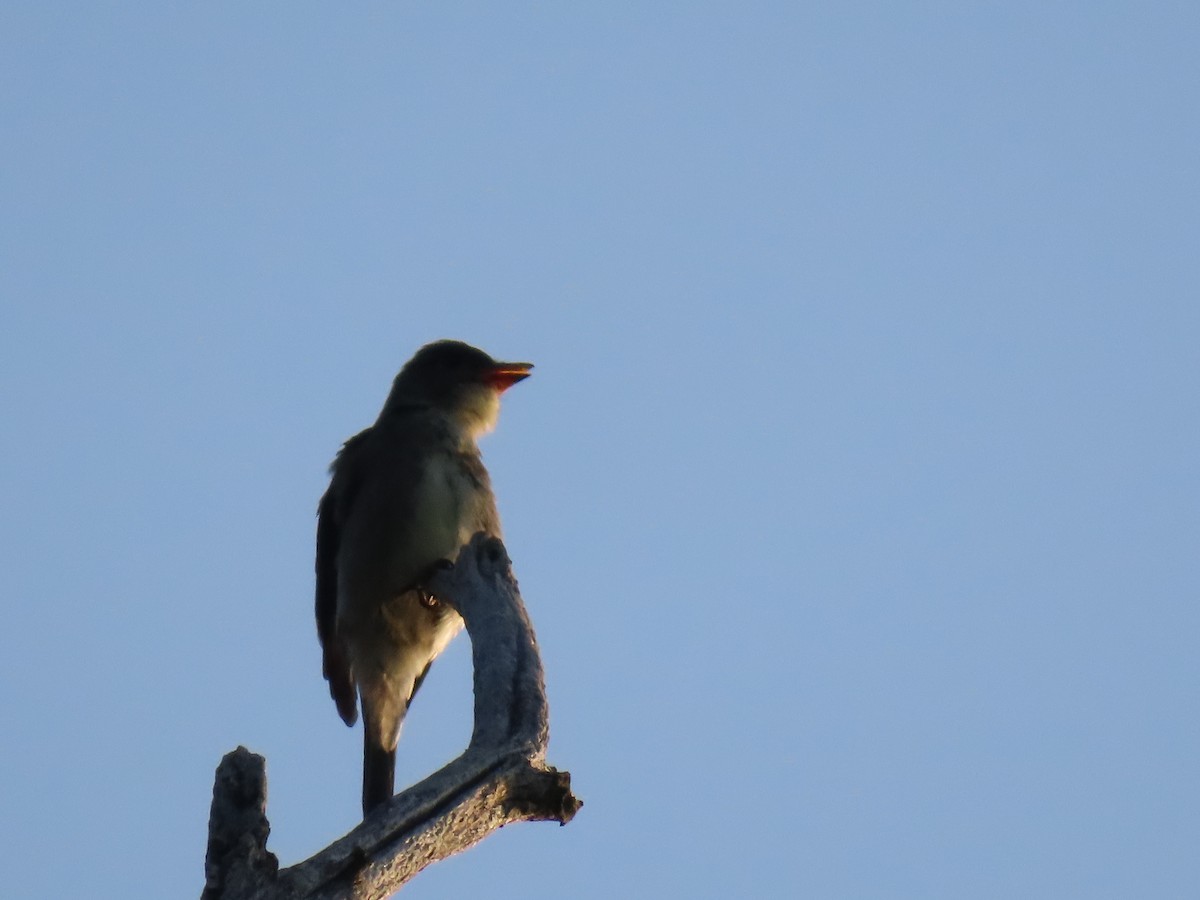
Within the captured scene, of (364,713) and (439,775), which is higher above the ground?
(364,713)

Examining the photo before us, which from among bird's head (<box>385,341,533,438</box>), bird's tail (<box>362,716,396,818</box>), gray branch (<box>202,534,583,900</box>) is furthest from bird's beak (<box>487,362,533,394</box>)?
gray branch (<box>202,534,583,900</box>)

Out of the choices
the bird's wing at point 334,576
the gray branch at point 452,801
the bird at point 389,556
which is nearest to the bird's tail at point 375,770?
the bird at point 389,556

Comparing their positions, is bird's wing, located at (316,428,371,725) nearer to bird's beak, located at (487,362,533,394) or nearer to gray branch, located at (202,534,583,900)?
bird's beak, located at (487,362,533,394)

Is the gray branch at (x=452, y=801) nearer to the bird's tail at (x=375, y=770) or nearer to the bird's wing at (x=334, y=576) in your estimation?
the bird's tail at (x=375, y=770)

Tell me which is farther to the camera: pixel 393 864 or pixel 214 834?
pixel 393 864

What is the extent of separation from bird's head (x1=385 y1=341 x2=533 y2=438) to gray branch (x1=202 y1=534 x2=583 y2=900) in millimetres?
3229

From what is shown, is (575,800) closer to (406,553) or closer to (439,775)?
(439,775)

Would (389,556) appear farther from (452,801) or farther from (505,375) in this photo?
(452,801)

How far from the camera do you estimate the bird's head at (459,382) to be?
831 cm

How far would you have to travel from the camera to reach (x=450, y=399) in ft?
27.2

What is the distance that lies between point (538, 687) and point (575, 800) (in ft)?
1.48

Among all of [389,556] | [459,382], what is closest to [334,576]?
[389,556]

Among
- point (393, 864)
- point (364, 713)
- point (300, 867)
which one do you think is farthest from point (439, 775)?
point (364, 713)

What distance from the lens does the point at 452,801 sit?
3.67m
